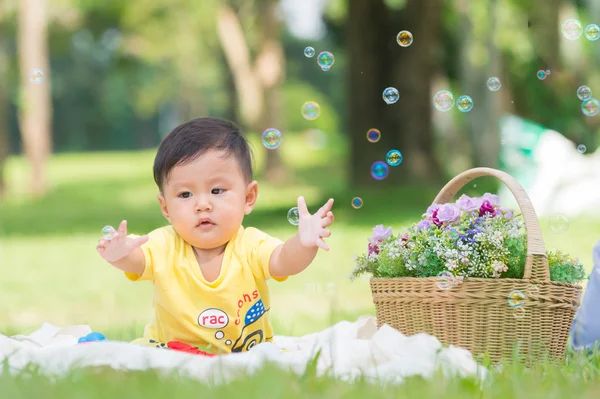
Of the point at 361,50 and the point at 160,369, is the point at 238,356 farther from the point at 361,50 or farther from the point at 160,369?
the point at 361,50

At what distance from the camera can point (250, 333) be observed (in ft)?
11.5

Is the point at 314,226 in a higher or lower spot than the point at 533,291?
higher

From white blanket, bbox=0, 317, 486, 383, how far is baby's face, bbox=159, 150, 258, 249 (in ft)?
1.73

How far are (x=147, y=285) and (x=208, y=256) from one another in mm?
3996

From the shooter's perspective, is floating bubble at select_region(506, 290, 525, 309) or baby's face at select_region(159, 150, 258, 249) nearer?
floating bubble at select_region(506, 290, 525, 309)

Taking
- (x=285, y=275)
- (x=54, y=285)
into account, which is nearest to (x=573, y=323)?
(x=285, y=275)

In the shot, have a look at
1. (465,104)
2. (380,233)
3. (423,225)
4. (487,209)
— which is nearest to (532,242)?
(487,209)

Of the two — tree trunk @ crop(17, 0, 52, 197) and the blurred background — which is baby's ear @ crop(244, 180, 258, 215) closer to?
the blurred background

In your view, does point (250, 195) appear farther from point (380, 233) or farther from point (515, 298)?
point (515, 298)

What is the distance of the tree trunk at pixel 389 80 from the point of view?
1333 cm

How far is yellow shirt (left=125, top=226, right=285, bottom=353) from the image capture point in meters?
3.42

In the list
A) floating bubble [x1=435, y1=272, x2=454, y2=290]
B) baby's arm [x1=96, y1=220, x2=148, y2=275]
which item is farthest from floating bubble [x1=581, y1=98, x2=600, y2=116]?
baby's arm [x1=96, y1=220, x2=148, y2=275]

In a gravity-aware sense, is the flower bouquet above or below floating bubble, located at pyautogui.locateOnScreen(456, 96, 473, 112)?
below

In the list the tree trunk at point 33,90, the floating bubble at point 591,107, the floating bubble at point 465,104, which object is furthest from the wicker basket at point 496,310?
the tree trunk at point 33,90
